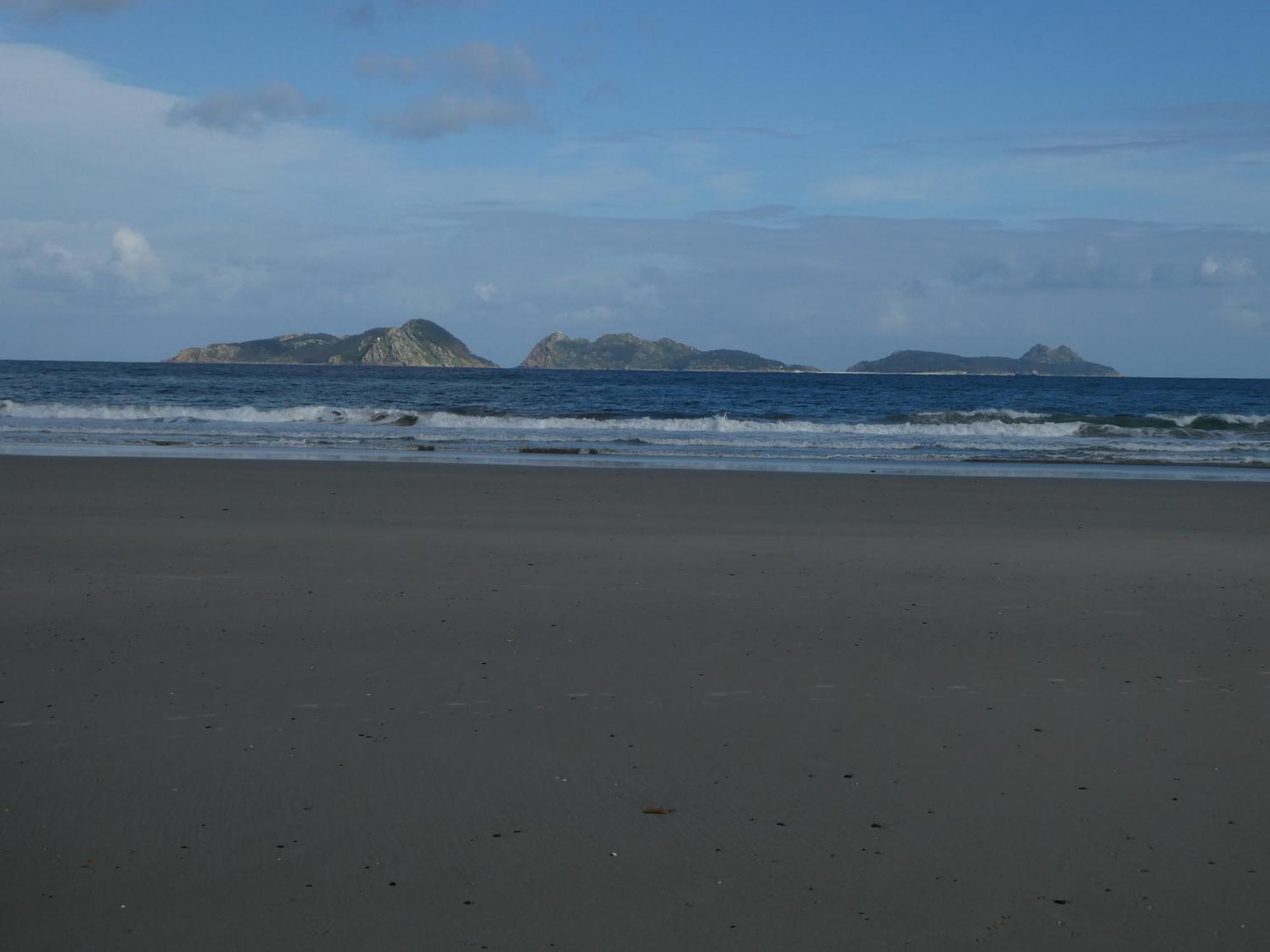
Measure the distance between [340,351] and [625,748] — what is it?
492ft

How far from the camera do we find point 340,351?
14750 cm

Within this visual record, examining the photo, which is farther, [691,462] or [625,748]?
[691,462]

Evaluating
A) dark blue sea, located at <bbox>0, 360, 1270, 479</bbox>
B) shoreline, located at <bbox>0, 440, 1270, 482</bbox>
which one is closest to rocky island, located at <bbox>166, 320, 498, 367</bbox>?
dark blue sea, located at <bbox>0, 360, 1270, 479</bbox>

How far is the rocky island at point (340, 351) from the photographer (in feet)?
457

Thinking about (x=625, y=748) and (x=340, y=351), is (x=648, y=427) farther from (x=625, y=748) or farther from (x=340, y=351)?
(x=340, y=351)

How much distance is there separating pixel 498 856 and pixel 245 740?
4.87 feet

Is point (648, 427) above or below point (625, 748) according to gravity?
above

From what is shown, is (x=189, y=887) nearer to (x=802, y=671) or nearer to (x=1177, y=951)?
(x=1177, y=951)

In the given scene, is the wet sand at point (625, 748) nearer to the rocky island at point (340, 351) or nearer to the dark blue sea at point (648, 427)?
the dark blue sea at point (648, 427)

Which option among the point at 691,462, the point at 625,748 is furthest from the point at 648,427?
the point at 625,748

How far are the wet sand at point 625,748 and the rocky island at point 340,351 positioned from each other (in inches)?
5275

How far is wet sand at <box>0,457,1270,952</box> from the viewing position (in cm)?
305

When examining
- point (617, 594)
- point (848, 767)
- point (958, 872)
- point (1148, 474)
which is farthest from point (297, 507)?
point (1148, 474)

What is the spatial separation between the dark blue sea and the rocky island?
73890mm
